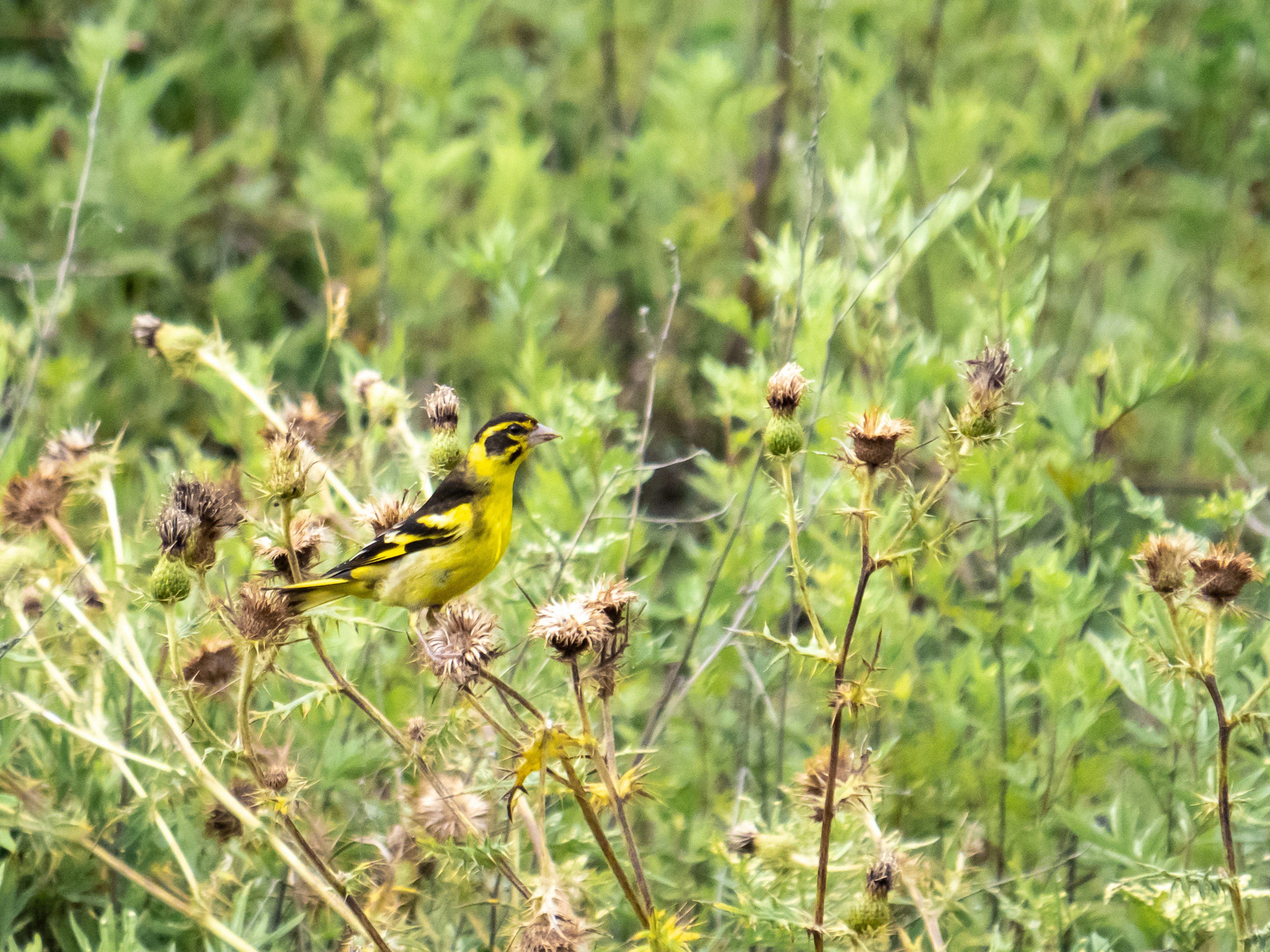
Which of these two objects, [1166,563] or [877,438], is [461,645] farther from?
[1166,563]

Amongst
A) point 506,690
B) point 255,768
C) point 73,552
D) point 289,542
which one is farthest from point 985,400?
point 73,552

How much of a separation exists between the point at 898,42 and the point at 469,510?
285 centimetres

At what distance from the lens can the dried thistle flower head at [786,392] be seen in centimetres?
146

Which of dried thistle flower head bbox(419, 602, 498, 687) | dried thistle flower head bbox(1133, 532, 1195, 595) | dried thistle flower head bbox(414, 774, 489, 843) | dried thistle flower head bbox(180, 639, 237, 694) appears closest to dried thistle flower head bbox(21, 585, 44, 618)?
dried thistle flower head bbox(180, 639, 237, 694)

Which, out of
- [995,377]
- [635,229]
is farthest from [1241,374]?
[995,377]

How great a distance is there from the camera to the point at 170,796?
1.90 meters

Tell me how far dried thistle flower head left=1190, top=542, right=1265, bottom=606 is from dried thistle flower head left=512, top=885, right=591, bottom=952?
81 cm

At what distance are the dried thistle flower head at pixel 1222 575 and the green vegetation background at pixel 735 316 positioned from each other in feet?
1.02

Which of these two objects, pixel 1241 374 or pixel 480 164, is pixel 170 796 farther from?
pixel 480 164

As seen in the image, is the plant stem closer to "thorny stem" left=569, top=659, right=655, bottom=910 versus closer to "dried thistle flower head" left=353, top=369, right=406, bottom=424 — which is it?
"thorny stem" left=569, top=659, right=655, bottom=910

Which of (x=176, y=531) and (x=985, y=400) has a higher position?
(x=985, y=400)

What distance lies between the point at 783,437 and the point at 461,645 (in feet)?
1.46

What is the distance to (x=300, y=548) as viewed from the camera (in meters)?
1.61

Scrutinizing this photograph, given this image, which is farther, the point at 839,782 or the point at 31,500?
the point at 31,500
